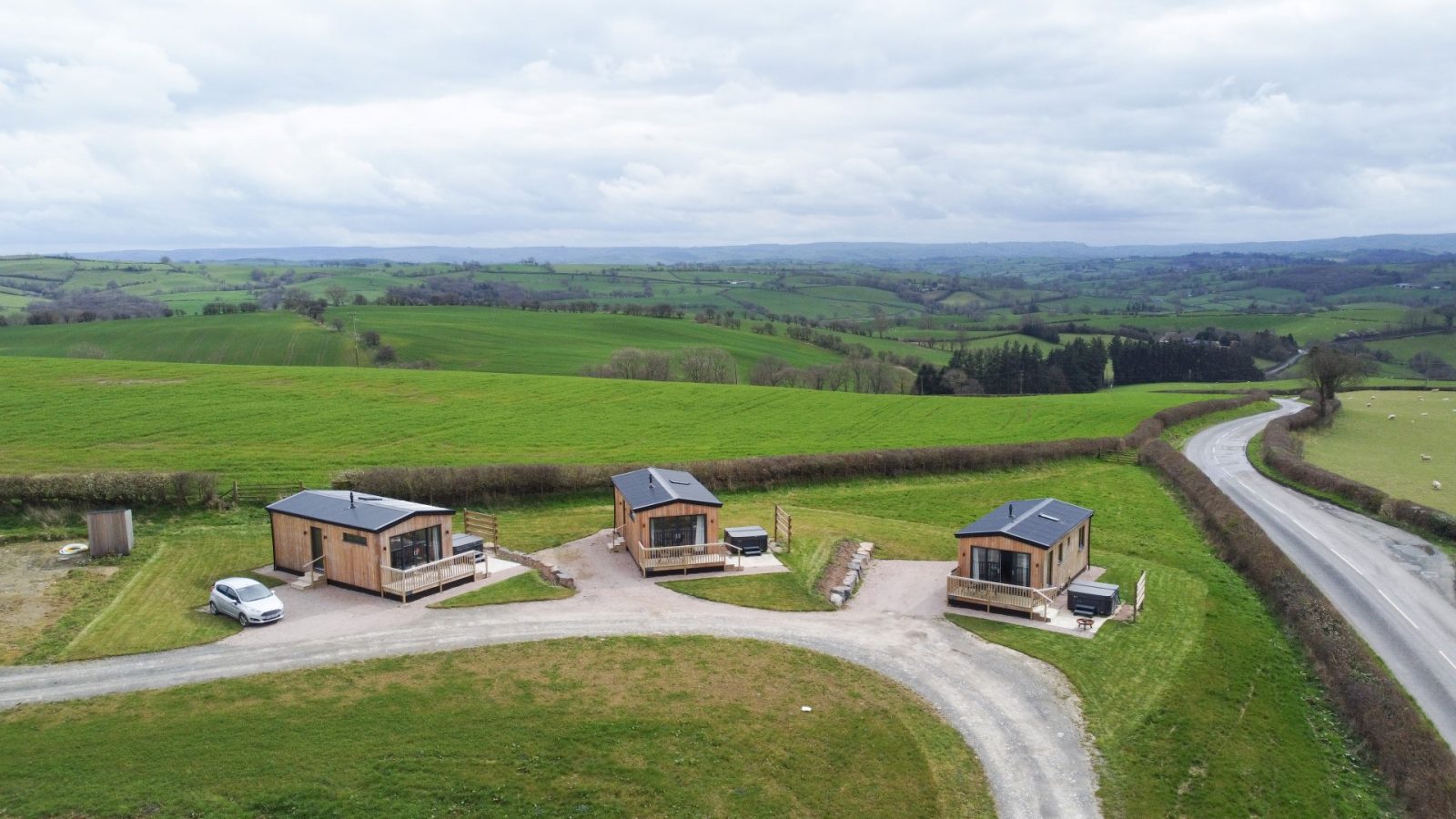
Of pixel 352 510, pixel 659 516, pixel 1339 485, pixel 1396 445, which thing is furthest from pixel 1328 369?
pixel 352 510

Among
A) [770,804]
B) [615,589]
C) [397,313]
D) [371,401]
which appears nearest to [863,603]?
[615,589]

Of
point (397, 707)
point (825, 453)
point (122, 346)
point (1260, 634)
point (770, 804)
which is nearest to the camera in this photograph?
point (770, 804)

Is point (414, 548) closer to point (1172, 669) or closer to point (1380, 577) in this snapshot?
point (1172, 669)

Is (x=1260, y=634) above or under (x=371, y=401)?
under

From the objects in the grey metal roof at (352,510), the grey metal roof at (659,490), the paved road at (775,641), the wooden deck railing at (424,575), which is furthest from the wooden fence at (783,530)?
the grey metal roof at (352,510)

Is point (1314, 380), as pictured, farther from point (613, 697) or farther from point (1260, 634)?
point (613, 697)
